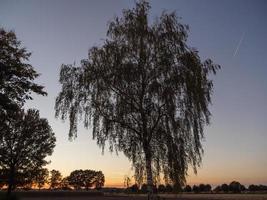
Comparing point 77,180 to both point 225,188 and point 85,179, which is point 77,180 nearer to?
point 85,179

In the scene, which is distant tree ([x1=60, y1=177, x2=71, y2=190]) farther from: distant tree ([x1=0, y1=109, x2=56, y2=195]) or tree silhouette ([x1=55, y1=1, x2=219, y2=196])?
tree silhouette ([x1=55, y1=1, x2=219, y2=196])

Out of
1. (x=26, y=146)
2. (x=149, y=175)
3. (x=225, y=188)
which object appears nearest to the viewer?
(x=149, y=175)

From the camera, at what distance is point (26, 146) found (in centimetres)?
4662

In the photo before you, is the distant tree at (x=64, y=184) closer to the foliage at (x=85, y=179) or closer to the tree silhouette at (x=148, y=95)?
the foliage at (x=85, y=179)

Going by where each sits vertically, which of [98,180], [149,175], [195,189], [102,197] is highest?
[98,180]

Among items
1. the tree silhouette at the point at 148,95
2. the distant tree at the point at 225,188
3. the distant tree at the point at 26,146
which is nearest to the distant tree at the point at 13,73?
the tree silhouette at the point at 148,95

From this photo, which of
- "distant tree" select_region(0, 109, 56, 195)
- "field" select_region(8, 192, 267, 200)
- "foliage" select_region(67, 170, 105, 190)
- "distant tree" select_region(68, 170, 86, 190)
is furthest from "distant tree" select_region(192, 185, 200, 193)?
"distant tree" select_region(0, 109, 56, 195)

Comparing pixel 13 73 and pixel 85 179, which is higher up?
pixel 85 179

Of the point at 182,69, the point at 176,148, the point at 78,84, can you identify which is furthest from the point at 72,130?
the point at 182,69

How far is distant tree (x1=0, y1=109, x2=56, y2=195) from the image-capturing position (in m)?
45.8

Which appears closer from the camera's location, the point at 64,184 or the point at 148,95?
the point at 148,95

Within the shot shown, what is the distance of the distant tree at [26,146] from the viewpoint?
45750 mm

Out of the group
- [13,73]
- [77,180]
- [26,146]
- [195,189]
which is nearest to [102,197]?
[26,146]

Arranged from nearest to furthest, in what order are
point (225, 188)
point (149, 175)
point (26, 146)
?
point (149, 175)
point (26, 146)
point (225, 188)
